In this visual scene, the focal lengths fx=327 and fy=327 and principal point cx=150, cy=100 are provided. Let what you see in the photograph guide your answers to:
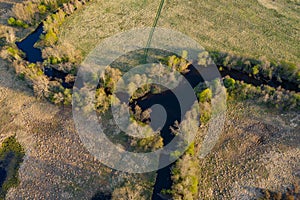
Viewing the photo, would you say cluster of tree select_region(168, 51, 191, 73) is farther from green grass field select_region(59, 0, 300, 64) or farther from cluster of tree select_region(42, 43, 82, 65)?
cluster of tree select_region(42, 43, 82, 65)

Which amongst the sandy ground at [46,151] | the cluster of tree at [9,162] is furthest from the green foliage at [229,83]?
the cluster of tree at [9,162]

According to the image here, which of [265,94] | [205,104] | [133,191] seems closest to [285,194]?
[265,94]

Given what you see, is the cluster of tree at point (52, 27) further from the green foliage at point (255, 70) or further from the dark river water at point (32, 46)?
the green foliage at point (255, 70)

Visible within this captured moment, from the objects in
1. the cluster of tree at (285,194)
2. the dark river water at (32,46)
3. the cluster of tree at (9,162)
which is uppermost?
the dark river water at (32,46)

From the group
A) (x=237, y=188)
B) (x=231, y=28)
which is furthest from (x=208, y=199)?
(x=231, y=28)

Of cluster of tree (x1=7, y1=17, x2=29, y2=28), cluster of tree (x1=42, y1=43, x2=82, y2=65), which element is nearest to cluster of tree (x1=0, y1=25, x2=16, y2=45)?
cluster of tree (x1=7, y1=17, x2=29, y2=28)

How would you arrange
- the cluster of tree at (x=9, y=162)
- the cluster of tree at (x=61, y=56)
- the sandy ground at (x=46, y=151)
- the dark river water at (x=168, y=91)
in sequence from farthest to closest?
the cluster of tree at (x=61, y=56)
the dark river water at (x=168, y=91)
the cluster of tree at (x=9, y=162)
the sandy ground at (x=46, y=151)
